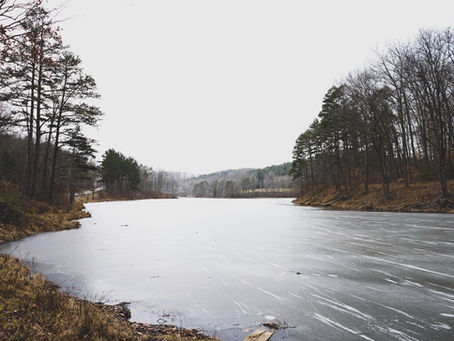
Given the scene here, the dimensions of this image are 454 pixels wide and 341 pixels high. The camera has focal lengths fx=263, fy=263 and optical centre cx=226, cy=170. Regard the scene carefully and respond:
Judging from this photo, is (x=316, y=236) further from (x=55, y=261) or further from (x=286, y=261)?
(x=55, y=261)

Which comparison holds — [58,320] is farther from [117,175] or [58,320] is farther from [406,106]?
[117,175]

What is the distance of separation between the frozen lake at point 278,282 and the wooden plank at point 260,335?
0.13 metres

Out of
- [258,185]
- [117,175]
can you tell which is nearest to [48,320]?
[117,175]

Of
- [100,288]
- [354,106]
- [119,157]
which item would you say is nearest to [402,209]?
[354,106]

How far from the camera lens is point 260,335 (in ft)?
9.95

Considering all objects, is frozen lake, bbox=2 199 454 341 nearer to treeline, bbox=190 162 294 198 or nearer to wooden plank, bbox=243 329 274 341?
wooden plank, bbox=243 329 274 341

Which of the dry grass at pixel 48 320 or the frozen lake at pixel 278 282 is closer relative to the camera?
the dry grass at pixel 48 320

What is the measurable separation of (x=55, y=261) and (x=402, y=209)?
2335 cm

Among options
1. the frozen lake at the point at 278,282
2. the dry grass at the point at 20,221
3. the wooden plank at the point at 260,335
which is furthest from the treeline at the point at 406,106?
the dry grass at the point at 20,221

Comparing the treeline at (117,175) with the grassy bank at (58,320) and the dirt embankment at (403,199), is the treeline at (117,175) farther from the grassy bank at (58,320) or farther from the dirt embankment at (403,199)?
the grassy bank at (58,320)

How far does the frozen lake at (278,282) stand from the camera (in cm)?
339

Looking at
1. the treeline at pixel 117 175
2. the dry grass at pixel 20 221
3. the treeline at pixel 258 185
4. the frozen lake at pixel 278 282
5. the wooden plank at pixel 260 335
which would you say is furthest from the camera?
the treeline at pixel 258 185

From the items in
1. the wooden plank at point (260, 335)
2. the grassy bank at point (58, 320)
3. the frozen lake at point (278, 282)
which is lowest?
the frozen lake at point (278, 282)

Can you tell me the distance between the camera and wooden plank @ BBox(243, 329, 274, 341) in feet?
9.64
